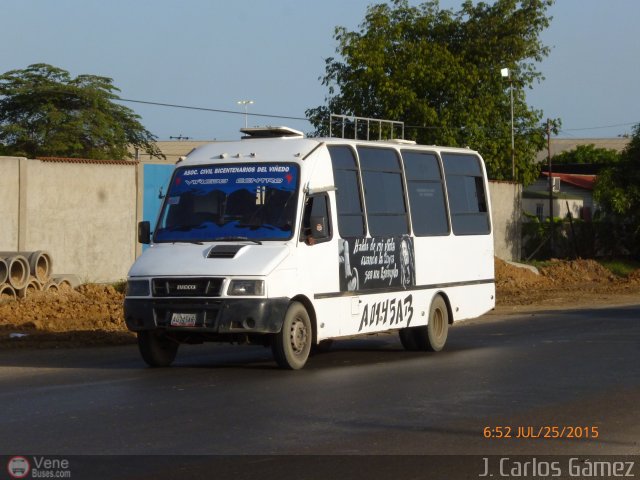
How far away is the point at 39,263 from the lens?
23.1 m

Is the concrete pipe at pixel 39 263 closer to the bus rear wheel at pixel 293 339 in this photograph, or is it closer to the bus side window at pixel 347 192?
the bus side window at pixel 347 192

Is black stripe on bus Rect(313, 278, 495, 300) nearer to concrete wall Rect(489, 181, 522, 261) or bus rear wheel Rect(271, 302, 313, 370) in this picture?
bus rear wheel Rect(271, 302, 313, 370)

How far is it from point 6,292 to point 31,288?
55cm

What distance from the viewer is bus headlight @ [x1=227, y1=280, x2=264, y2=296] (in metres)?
13.1

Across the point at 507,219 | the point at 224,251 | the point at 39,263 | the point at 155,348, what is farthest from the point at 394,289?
the point at 507,219

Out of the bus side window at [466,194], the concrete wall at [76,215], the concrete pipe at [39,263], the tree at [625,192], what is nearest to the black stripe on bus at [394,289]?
the bus side window at [466,194]

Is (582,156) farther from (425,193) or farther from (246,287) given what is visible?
(246,287)

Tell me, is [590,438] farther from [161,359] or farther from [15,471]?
[161,359]

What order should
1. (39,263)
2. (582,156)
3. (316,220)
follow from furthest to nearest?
(582,156) < (39,263) < (316,220)

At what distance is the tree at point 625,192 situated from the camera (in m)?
44.5

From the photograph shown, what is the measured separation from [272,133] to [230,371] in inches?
139

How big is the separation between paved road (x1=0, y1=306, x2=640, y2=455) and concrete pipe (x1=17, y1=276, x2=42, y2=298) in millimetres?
5324

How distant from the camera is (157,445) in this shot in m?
8.73

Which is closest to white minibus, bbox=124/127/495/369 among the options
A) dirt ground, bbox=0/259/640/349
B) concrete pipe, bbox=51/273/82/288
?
dirt ground, bbox=0/259/640/349
